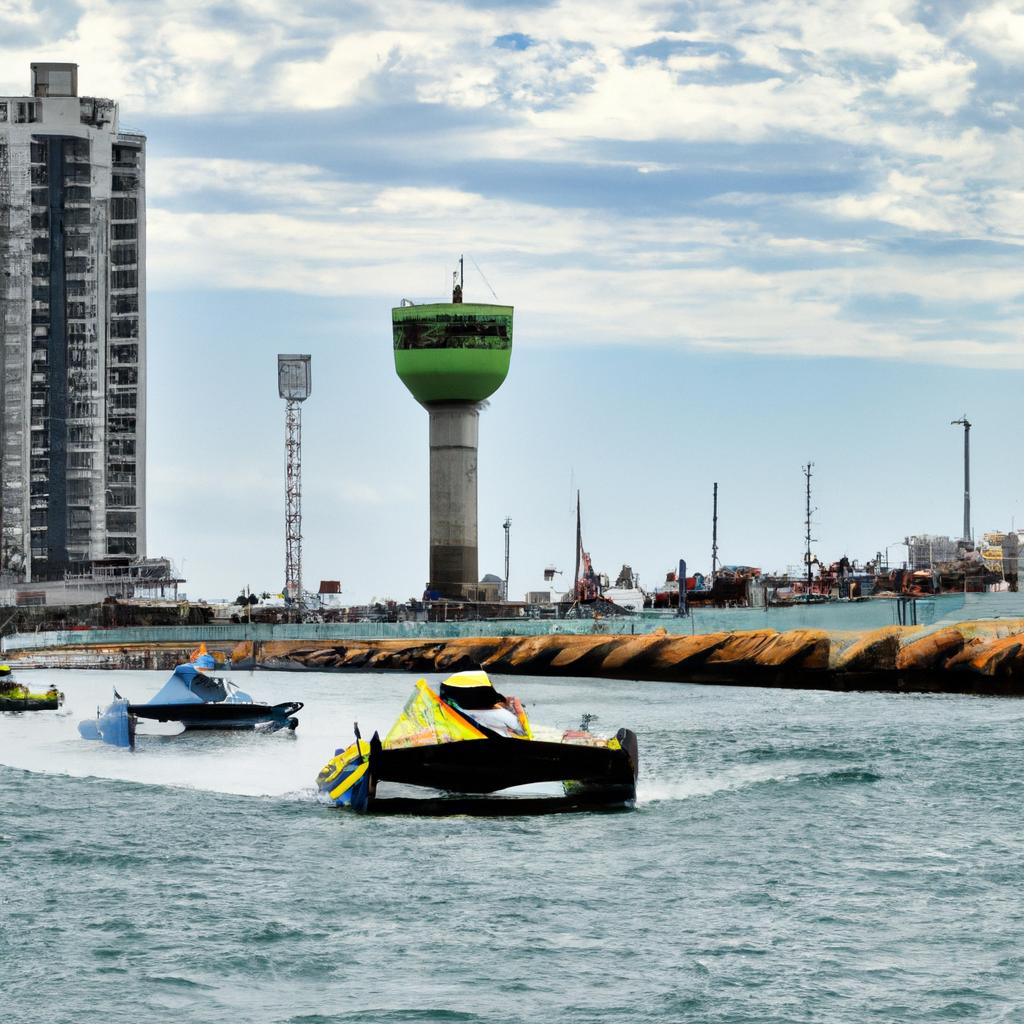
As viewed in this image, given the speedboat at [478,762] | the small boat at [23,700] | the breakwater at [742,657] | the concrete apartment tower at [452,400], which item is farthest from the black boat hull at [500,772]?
the concrete apartment tower at [452,400]

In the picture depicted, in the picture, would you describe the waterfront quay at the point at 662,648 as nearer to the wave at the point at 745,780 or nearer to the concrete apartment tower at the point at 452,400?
the wave at the point at 745,780

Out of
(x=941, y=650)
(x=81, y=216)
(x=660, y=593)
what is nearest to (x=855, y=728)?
(x=941, y=650)

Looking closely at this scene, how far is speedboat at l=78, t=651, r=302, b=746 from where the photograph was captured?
6812cm

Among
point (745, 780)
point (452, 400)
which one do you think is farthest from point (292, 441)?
point (745, 780)

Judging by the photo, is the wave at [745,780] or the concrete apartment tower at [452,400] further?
the concrete apartment tower at [452,400]

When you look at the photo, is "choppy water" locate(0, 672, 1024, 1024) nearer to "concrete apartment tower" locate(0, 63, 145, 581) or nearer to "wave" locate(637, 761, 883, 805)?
"wave" locate(637, 761, 883, 805)

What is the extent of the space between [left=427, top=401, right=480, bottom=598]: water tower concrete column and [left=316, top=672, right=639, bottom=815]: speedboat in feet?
427

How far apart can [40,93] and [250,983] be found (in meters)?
183

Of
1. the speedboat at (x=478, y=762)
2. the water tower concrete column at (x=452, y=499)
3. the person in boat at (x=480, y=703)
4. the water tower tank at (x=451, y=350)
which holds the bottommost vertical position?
the speedboat at (x=478, y=762)

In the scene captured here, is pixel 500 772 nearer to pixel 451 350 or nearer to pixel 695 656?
pixel 695 656

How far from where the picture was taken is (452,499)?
176 meters

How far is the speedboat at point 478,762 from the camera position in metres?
43.4

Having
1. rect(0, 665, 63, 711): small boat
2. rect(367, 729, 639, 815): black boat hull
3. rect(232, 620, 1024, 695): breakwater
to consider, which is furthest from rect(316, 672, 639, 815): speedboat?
rect(0, 665, 63, 711): small boat

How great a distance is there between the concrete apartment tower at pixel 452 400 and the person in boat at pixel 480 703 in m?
130
